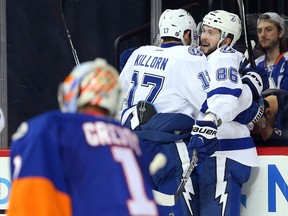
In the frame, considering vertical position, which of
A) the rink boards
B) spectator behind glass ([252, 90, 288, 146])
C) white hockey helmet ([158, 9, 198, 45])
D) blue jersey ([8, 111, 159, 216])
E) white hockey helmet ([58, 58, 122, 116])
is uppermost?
white hockey helmet ([58, 58, 122, 116])

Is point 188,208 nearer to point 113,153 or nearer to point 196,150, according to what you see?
point 196,150

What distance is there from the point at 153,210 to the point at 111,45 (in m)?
5.06

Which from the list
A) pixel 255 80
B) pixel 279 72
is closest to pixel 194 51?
pixel 255 80

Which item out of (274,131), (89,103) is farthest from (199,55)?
(89,103)

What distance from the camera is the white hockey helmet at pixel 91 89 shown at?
3.51 metres

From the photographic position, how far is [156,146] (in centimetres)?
627

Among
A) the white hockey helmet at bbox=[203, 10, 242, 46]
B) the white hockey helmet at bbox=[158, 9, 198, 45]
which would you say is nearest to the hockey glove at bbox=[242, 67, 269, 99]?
the white hockey helmet at bbox=[203, 10, 242, 46]

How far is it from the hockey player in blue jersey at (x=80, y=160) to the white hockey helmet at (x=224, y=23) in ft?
9.95

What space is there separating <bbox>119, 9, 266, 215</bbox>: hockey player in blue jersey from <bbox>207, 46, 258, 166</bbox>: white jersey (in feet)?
0.07

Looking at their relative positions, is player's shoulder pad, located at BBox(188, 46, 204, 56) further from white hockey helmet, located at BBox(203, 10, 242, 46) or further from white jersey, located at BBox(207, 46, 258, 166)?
white hockey helmet, located at BBox(203, 10, 242, 46)

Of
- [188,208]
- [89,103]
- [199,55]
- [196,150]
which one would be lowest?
[188,208]

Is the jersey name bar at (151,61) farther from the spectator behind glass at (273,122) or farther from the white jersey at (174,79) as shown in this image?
the spectator behind glass at (273,122)

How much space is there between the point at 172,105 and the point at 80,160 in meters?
2.92

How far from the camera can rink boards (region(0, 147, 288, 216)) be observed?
641 cm
